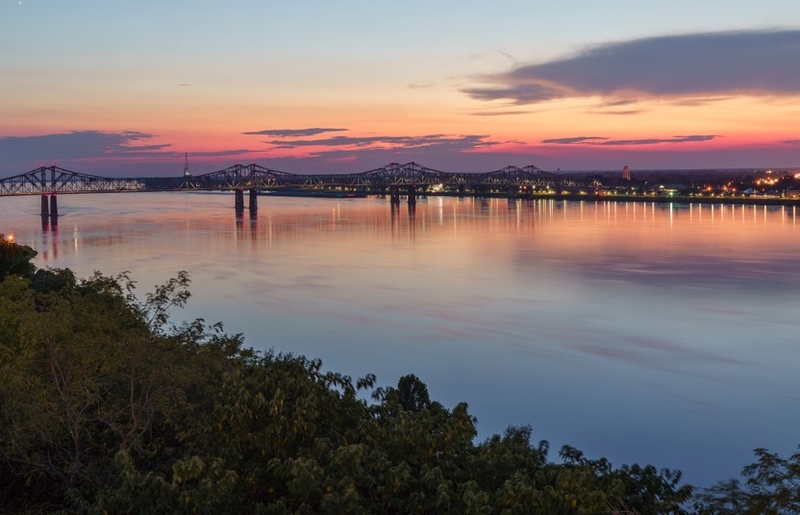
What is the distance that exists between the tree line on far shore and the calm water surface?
9.48 m

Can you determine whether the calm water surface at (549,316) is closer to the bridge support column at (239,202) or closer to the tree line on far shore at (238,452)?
the tree line on far shore at (238,452)


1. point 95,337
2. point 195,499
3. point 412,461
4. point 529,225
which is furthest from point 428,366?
point 529,225

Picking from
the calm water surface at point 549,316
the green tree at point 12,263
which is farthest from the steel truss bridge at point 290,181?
the green tree at point 12,263

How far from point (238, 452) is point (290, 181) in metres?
142

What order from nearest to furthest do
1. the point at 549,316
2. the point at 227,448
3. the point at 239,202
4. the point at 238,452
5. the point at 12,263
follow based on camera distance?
the point at 227,448
the point at 238,452
the point at 12,263
the point at 549,316
the point at 239,202

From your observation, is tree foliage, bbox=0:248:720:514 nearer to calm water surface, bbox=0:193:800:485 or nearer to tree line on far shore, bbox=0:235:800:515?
tree line on far shore, bbox=0:235:800:515

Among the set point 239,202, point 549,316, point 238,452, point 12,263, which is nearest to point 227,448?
point 238,452

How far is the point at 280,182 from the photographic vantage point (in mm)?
144125

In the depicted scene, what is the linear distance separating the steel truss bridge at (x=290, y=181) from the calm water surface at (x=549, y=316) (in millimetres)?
45995

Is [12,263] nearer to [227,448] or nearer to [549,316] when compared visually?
[227,448]

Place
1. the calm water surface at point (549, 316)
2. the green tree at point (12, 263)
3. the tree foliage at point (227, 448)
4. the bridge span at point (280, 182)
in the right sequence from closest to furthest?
the tree foliage at point (227, 448)
the calm water surface at point (549, 316)
the green tree at point (12, 263)
the bridge span at point (280, 182)

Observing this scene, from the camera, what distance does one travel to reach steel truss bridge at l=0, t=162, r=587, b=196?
400 feet

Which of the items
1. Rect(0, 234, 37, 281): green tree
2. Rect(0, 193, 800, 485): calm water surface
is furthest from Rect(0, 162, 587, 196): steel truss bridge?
Answer: Rect(0, 234, 37, 281): green tree

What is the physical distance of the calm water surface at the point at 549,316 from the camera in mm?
21094
